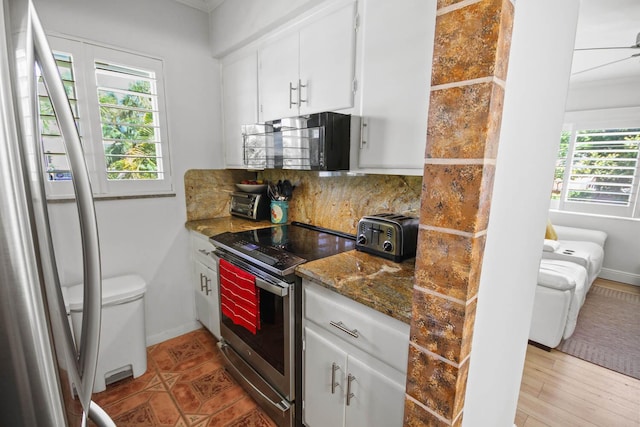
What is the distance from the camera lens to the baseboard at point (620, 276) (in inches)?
150

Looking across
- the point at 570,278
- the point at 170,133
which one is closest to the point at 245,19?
the point at 170,133

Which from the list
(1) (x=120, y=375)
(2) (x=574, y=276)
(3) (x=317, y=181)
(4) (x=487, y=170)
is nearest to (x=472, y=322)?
(4) (x=487, y=170)

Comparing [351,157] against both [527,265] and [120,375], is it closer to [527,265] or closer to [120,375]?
[527,265]

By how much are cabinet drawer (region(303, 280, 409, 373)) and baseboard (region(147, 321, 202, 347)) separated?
5.34ft

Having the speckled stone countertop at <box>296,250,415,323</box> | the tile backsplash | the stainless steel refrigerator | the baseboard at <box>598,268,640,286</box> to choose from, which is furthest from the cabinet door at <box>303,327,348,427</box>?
the baseboard at <box>598,268,640,286</box>

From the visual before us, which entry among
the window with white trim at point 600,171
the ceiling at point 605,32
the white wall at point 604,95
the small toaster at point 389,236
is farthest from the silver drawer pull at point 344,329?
the white wall at point 604,95

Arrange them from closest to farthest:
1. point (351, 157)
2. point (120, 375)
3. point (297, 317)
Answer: point (297, 317), point (351, 157), point (120, 375)

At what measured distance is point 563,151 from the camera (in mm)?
4375

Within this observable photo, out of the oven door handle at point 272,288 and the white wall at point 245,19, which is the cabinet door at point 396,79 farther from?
the oven door handle at point 272,288

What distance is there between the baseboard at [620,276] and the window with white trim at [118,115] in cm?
546

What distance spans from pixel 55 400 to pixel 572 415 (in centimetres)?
246

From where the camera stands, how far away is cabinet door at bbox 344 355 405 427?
1042mm

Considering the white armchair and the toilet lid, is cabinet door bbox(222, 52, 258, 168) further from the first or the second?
the white armchair

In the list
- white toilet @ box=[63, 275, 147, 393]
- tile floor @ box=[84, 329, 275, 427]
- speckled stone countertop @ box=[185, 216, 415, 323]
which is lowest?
tile floor @ box=[84, 329, 275, 427]
